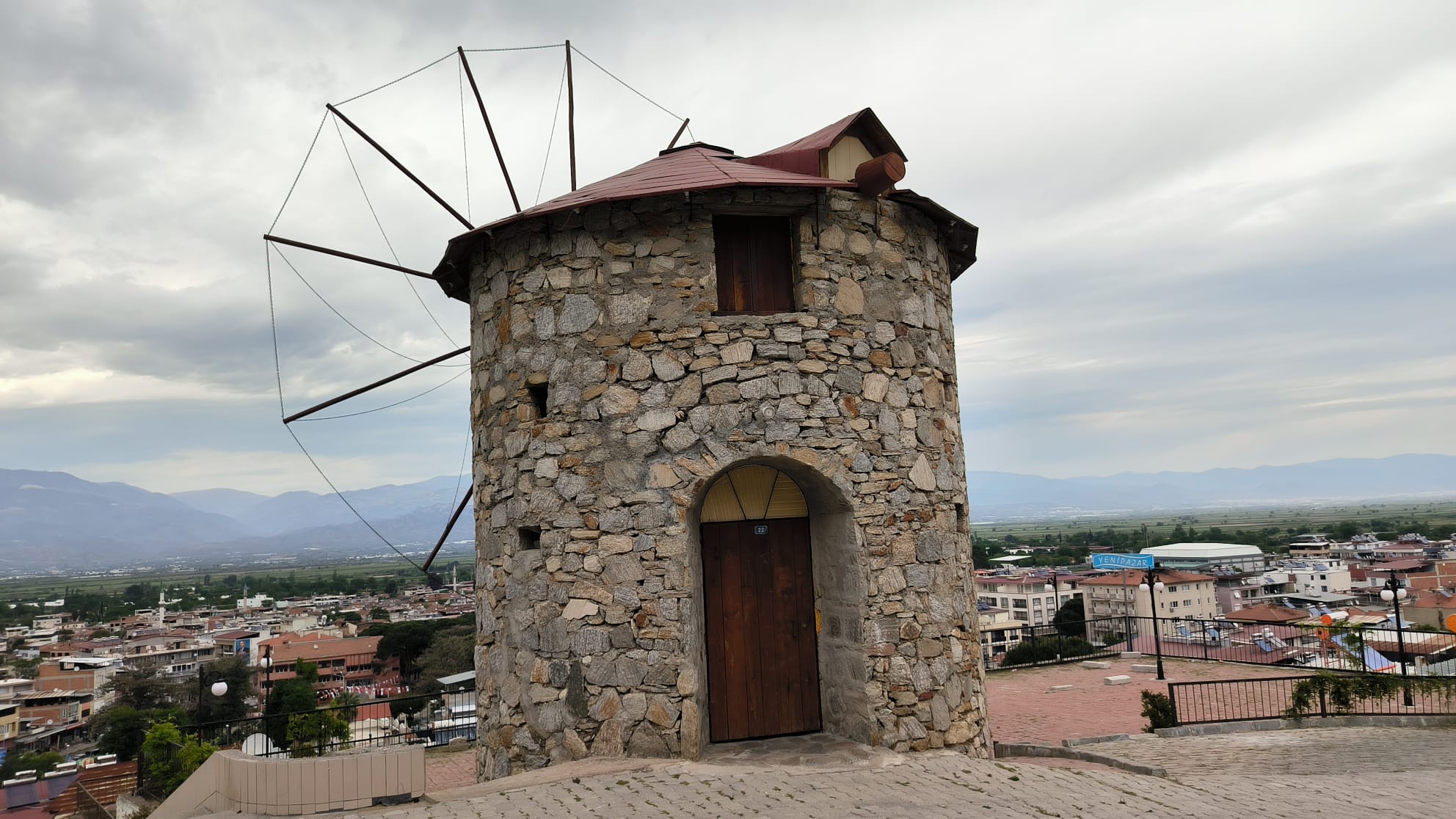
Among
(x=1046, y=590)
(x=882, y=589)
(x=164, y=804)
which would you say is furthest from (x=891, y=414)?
(x=1046, y=590)

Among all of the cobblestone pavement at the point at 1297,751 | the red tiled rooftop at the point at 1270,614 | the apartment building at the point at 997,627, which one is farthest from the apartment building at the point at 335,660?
the red tiled rooftop at the point at 1270,614

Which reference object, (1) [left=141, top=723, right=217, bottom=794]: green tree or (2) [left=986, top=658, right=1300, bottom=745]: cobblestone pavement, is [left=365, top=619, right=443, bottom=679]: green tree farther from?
(2) [left=986, top=658, right=1300, bottom=745]: cobblestone pavement

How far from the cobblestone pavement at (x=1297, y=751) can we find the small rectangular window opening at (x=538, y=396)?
7.11 meters

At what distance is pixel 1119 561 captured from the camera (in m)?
13.7

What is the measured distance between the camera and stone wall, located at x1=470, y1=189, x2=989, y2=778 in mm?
7109

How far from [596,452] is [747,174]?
2.95m

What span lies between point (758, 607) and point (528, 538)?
2335mm

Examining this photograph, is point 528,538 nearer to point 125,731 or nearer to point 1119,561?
point 1119,561

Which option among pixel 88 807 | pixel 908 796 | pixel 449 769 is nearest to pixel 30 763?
pixel 88 807

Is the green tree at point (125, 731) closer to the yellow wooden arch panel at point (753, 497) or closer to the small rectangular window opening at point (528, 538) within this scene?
the small rectangular window opening at point (528, 538)

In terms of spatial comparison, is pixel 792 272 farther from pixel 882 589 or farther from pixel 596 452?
pixel 882 589

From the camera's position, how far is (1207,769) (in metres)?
8.77

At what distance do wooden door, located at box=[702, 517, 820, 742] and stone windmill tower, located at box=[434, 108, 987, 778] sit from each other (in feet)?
0.07

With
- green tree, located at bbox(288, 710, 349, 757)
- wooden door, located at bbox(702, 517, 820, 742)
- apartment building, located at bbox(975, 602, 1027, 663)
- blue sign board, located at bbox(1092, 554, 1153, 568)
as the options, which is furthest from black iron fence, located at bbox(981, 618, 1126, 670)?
green tree, located at bbox(288, 710, 349, 757)
